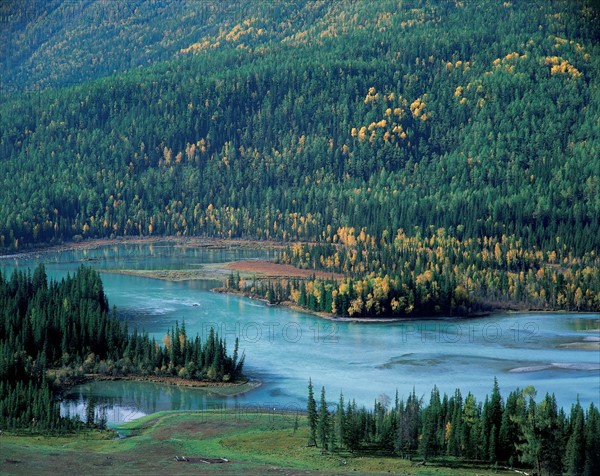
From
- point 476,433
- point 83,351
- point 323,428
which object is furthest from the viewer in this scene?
point 83,351

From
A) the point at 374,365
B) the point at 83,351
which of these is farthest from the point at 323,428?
the point at 83,351

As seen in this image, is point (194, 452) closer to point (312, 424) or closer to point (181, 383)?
point (312, 424)

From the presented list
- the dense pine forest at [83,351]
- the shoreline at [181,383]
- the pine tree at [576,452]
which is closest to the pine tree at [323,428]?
the pine tree at [576,452]

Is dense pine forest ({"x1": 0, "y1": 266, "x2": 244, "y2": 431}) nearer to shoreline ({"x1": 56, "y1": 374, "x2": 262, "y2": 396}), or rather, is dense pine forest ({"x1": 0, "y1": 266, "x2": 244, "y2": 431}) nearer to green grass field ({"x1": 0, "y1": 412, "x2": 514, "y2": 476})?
shoreline ({"x1": 56, "y1": 374, "x2": 262, "y2": 396})

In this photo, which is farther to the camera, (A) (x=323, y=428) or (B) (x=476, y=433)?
(A) (x=323, y=428)

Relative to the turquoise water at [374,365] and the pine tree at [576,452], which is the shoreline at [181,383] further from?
the pine tree at [576,452]

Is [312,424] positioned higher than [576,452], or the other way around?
[312,424]
